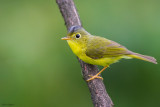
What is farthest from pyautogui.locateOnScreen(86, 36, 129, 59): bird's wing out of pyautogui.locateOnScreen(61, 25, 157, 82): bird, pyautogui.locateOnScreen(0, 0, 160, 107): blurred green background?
pyautogui.locateOnScreen(0, 0, 160, 107): blurred green background

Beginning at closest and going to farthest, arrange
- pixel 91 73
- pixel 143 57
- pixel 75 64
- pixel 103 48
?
1. pixel 143 57
2. pixel 91 73
3. pixel 103 48
4. pixel 75 64

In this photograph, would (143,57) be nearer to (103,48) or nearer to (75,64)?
(103,48)

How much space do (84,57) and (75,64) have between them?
379 millimetres

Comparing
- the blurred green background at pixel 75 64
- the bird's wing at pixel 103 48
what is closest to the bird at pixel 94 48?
the bird's wing at pixel 103 48

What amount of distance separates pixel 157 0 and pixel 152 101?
1985 mm

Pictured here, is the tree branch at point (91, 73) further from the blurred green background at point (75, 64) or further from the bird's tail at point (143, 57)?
the bird's tail at point (143, 57)

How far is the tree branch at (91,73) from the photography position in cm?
342

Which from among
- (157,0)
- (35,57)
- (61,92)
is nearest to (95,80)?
(61,92)

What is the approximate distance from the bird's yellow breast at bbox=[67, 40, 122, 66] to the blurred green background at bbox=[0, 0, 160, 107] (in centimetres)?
14

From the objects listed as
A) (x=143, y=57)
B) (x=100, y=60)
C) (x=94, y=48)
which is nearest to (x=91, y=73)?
(x=100, y=60)

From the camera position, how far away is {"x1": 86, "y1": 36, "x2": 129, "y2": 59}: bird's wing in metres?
4.07

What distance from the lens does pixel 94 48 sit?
164 inches

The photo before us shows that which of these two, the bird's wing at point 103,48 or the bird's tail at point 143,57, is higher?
the bird's wing at point 103,48

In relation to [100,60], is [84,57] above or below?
above
